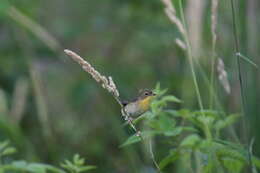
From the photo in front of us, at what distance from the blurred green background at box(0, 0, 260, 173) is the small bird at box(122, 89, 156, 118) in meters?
1.91

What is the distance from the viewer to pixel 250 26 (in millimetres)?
3361

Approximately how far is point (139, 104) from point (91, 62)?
2.67 m

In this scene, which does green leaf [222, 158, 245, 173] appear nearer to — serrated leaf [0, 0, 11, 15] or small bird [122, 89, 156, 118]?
small bird [122, 89, 156, 118]

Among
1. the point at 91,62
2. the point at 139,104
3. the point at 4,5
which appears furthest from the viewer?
the point at 91,62

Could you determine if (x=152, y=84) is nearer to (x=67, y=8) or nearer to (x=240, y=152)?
(x=67, y=8)

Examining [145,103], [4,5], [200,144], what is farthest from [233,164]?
[4,5]

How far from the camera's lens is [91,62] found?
4512 millimetres

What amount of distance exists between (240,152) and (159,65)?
275cm

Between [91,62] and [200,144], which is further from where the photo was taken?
[91,62]

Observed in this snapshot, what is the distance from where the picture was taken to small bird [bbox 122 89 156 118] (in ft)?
5.99

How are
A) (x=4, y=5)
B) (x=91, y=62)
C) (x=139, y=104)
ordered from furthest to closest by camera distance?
(x=91, y=62)
(x=4, y=5)
(x=139, y=104)

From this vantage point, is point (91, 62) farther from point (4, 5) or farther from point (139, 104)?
point (139, 104)

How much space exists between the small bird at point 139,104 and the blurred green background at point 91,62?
1.91 meters

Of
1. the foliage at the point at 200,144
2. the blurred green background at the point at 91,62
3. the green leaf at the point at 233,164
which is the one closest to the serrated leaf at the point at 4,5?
the blurred green background at the point at 91,62
